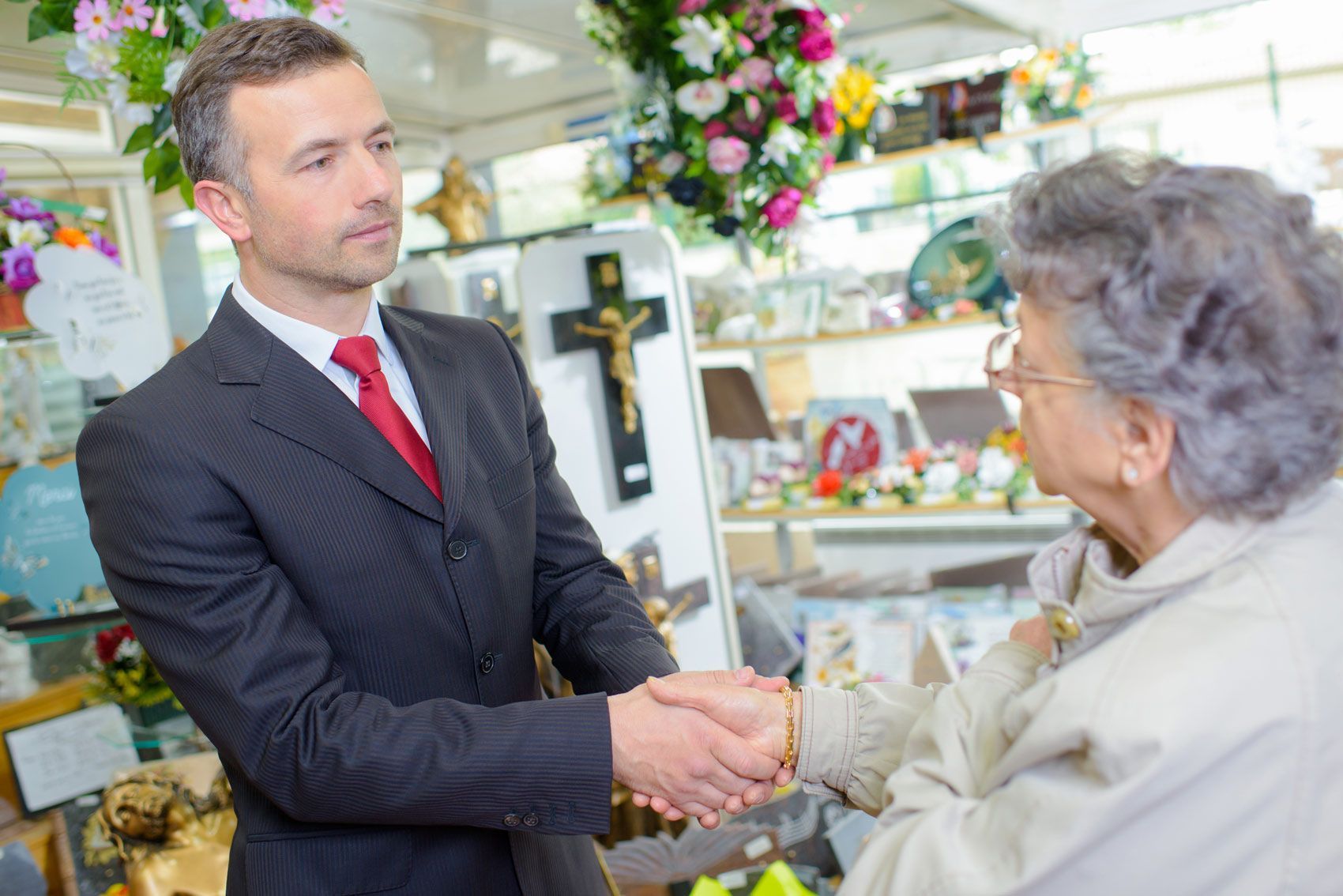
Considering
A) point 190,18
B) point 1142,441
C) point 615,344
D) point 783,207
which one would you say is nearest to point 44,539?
point 190,18

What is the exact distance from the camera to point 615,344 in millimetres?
3031

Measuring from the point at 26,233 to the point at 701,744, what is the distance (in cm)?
170

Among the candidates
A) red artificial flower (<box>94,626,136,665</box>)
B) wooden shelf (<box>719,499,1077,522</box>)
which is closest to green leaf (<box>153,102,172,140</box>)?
red artificial flower (<box>94,626,136,665</box>)

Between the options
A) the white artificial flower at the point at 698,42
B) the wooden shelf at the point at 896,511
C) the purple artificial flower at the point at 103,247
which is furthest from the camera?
the wooden shelf at the point at 896,511

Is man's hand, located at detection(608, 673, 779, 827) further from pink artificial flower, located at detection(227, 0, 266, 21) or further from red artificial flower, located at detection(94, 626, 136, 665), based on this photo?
red artificial flower, located at detection(94, 626, 136, 665)

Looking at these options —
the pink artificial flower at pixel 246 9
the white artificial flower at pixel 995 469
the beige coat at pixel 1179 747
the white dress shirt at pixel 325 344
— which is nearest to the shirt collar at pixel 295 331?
the white dress shirt at pixel 325 344

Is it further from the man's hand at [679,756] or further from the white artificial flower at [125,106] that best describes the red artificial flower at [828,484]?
the white artificial flower at [125,106]

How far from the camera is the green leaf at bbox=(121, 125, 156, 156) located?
1.90 m

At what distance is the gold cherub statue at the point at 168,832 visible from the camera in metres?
2.04

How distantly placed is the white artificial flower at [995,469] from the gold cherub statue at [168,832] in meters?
2.49

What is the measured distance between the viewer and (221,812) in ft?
7.14

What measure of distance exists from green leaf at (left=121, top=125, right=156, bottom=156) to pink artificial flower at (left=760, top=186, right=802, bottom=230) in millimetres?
1680

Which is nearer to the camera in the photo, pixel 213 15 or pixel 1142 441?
pixel 1142 441

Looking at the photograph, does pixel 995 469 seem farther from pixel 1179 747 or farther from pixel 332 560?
pixel 1179 747
